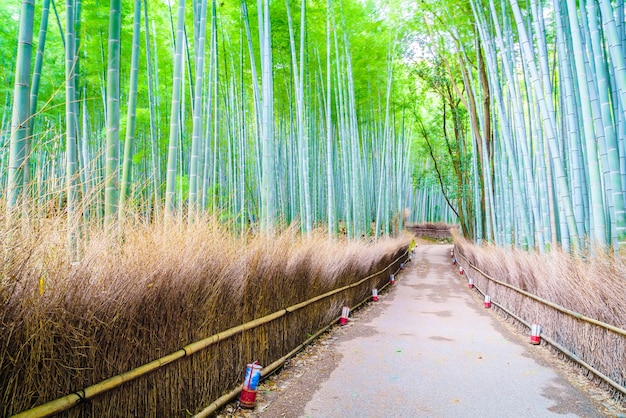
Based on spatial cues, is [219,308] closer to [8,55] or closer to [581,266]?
[581,266]

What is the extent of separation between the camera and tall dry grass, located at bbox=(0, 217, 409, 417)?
1.30 m

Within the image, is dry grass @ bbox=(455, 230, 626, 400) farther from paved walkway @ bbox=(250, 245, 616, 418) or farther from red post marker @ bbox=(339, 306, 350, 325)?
red post marker @ bbox=(339, 306, 350, 325)

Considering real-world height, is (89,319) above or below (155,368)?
above

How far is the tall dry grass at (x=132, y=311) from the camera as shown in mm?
1303

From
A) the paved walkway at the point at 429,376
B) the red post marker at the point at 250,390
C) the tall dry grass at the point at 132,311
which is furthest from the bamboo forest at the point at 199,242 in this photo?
the paved walkway at the point at 429,376

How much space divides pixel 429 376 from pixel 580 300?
126 centimetres

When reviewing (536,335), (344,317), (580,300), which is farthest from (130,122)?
(536,335)

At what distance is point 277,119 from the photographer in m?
10.5

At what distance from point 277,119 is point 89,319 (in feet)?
30.7

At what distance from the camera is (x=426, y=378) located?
3.01 meters

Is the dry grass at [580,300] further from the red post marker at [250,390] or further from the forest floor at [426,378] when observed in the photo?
the red post marker at [250,390]

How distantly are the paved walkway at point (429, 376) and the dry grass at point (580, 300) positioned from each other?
0.84 ft

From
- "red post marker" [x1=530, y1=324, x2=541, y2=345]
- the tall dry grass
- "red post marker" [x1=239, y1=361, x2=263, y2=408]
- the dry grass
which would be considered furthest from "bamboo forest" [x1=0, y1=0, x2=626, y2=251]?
"red post marker" [x1=239, y1=361, x2=263, y2=408]

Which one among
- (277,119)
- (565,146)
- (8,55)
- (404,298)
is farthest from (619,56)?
(8,55)
